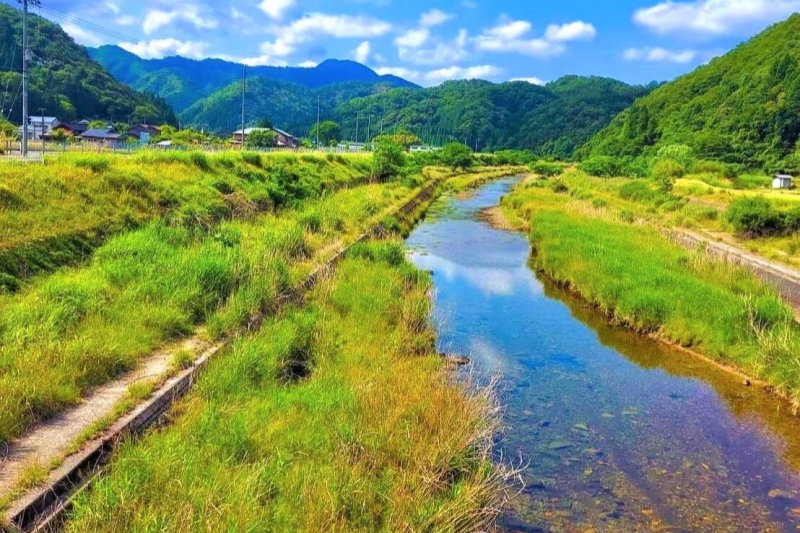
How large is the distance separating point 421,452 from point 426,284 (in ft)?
28.9

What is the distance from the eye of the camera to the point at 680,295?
13125 mm

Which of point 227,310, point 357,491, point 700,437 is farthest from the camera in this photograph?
point 227,310

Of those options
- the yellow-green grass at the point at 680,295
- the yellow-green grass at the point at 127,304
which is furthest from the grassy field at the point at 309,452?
the yellow-green grass at the point at 680,295

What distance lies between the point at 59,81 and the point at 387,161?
6676cm

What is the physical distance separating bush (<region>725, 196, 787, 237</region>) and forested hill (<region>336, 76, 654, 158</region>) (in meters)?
108

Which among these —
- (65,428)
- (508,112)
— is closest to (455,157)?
(65,428)

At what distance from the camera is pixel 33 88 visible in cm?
7962

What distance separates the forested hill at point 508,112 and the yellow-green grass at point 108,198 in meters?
118

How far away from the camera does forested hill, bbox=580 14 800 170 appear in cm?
6347

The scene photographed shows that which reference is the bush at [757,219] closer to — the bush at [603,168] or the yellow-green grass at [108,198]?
the yellow-green grass at [108,198]

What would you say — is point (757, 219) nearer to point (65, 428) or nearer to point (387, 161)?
point (65, 428)

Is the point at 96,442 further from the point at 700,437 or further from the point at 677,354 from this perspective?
the point at 677,354

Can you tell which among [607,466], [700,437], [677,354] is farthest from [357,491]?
[677,354]

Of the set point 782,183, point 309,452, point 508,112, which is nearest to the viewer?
point 309,452
